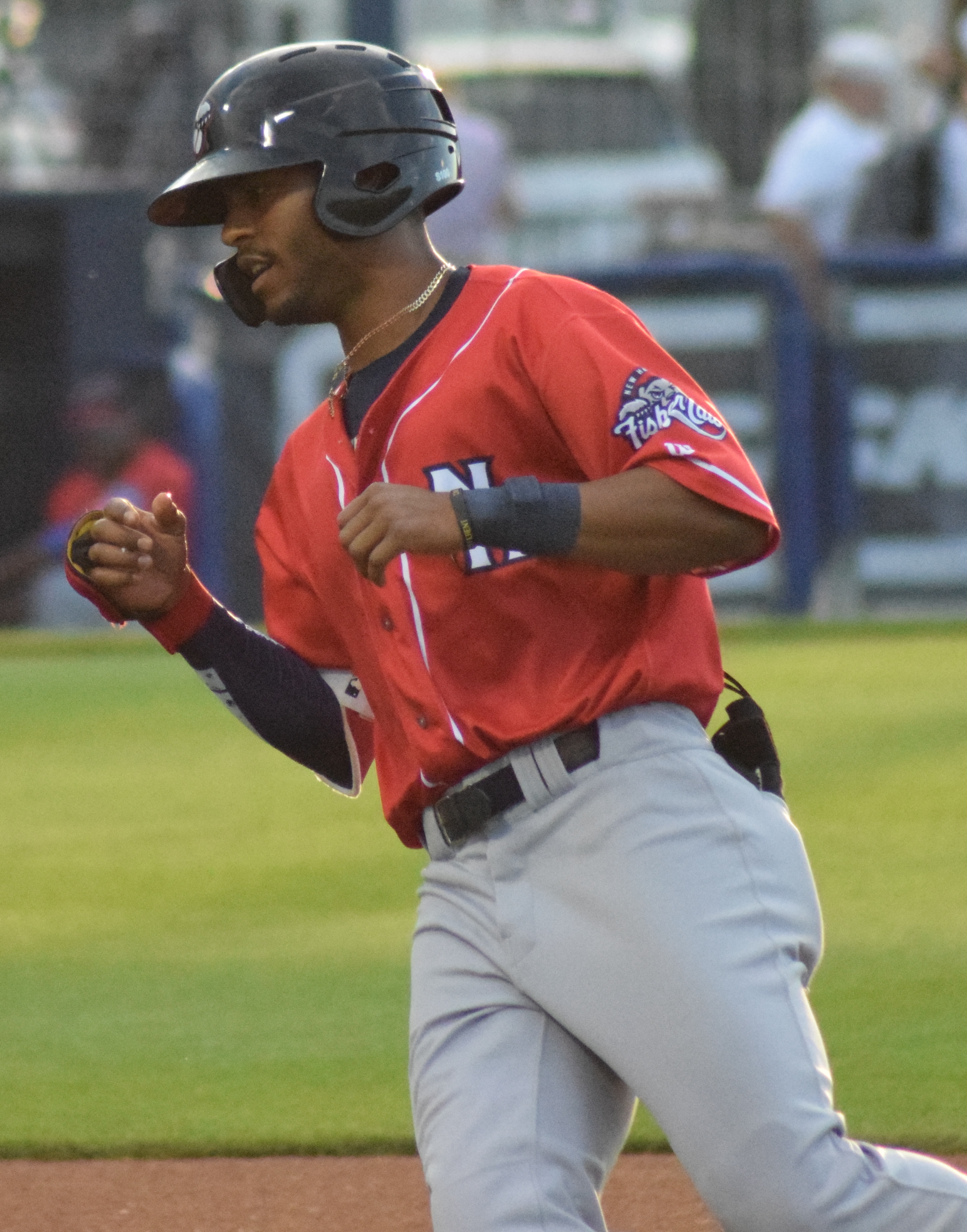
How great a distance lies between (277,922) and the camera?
609 centimetres

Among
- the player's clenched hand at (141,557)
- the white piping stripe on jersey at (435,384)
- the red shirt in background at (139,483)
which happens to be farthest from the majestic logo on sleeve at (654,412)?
the red shirt in background at (139,483)

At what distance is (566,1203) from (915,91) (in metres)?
15.3

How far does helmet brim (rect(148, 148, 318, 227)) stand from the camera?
10.8 feet

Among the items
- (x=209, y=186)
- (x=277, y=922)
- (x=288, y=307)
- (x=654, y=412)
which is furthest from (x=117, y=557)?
(x=277, y=922)

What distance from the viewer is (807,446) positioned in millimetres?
11078

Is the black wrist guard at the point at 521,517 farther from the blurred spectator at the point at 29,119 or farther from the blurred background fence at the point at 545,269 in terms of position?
the blurred spectator at the point at 29,119

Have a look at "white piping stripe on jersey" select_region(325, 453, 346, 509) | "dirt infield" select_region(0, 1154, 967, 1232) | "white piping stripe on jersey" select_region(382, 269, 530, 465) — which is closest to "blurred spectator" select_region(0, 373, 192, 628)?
"dirt infield" select_region(0, 1154, 967, 1232)

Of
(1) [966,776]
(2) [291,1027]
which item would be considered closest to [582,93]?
(1) [966,776]

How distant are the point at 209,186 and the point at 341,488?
1.55 feet

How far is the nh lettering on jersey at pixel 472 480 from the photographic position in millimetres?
3168

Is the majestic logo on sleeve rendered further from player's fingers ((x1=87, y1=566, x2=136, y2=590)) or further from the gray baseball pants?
player's fingers ((x1=87, y1=566, x2=136, y2=590))

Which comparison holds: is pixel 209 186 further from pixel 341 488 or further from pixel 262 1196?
pixel 262 1196

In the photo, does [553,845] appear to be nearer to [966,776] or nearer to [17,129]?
[966,776]

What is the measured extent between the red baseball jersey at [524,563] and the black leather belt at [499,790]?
2 cm
